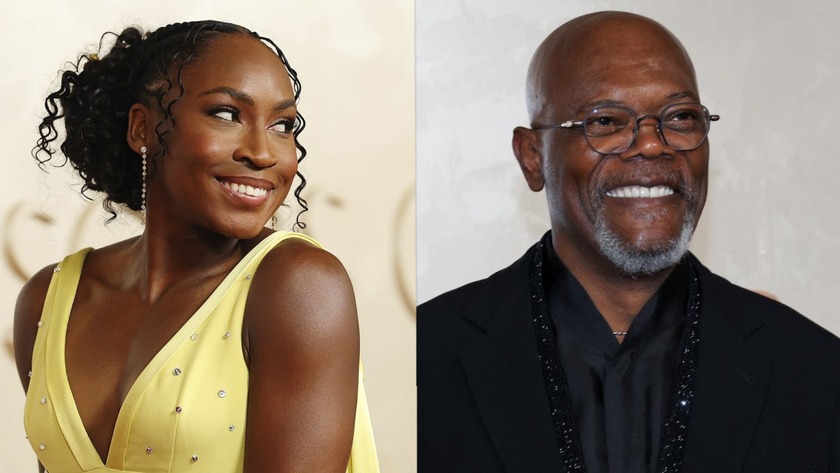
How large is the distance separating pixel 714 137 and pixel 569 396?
1.66 ft

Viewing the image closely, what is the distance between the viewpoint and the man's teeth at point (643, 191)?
1453mm

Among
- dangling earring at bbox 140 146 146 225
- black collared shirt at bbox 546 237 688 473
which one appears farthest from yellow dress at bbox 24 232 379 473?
black collared shirt at bbox 546 237 688 473

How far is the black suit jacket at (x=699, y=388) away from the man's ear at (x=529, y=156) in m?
0.12

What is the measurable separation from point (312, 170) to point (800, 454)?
1.07 meters

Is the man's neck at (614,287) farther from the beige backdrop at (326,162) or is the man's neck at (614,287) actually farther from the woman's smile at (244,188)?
the beige backdrop at (326,162)

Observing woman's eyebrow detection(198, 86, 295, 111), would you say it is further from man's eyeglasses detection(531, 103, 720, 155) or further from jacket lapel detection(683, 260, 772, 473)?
jacket lapel detection(683, 260, 772, 473)

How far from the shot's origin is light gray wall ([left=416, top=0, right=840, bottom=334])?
1679 millimetres

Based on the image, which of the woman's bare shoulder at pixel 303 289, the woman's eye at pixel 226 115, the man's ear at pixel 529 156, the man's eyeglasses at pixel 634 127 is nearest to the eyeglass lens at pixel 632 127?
the man's eyeglasses at pixel 634 127

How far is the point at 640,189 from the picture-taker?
57.3 inches

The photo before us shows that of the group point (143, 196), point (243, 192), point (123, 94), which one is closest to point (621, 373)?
point (243, 192)

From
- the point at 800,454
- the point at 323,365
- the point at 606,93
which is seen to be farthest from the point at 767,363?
the point at 323,365

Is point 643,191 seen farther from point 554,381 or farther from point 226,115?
point 226,115

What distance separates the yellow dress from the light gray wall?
35 centimetres

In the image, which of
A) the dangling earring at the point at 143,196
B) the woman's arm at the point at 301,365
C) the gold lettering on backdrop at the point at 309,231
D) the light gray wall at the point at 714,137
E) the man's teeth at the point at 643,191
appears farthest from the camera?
the gold lettering on backdrop at the point at 309,231
